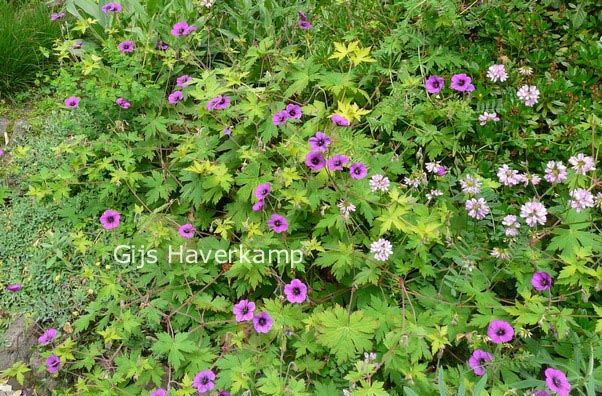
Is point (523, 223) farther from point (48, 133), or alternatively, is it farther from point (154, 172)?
point (48, 133)

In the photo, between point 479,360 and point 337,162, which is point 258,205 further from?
point 479,360

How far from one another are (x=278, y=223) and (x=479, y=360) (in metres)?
0.99

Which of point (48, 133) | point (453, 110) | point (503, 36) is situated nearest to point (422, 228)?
point (453, 110)

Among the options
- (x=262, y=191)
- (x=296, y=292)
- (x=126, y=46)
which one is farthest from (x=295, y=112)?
(x=126, y=46)

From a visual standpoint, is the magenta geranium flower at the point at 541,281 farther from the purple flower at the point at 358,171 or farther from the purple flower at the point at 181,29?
the purple flower at the point at 181,29

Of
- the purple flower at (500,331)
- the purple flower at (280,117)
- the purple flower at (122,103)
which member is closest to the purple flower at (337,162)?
the purple flower at (280,117)

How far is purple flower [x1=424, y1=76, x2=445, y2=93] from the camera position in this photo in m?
2.40

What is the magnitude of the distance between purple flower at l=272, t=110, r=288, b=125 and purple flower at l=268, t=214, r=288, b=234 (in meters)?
0.50

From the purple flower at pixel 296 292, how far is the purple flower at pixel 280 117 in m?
0.80

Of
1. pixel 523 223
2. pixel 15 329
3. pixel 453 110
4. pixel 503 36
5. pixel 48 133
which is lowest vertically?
pixel 15 329

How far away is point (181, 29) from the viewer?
3068 millimetres

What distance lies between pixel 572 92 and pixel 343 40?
1.24m

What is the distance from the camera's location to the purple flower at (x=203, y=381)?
1.94 m

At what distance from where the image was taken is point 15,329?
2365mm
